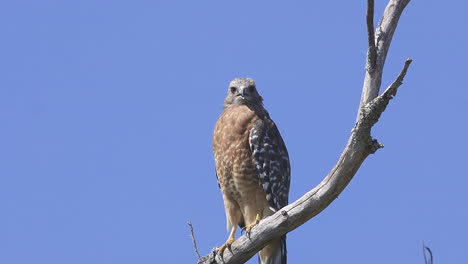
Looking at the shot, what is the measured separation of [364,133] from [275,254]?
2.99 meters

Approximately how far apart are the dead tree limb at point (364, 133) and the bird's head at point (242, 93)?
275cm

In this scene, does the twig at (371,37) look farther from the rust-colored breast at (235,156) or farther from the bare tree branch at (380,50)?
the rust-colored breast at (235,156)

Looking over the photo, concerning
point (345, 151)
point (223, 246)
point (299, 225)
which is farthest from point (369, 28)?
point (223, 246)

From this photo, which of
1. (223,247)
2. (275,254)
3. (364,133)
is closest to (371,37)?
(364,133)

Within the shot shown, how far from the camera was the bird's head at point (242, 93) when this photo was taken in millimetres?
9289

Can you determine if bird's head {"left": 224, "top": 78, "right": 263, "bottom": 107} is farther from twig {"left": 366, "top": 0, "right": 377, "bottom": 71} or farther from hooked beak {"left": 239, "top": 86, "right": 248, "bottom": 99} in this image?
twig {"left": 366, "top": 0, "right": 377, "bottom": 71}

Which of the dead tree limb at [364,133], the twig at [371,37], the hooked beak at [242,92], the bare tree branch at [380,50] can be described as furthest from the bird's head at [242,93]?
the twig at [371,37]

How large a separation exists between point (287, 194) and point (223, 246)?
1.49m

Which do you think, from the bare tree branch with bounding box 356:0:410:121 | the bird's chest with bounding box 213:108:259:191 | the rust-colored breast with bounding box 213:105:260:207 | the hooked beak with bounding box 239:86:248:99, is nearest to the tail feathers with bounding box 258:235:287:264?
the rust-colored breast with bounding box 213:105:260:207

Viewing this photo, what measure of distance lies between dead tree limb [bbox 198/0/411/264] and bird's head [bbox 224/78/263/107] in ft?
9.02

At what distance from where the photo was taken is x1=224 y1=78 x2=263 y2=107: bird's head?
9.29 m

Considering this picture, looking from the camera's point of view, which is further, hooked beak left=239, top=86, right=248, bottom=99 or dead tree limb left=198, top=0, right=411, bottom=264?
hooked beak left=239, top=86, right=248, bottom=99

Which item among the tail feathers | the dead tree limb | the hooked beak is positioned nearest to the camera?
the dead tree limb

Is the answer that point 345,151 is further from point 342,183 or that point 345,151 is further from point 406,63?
point 406,63
